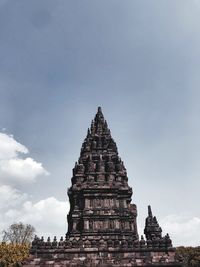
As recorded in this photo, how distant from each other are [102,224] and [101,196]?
355 centimetres

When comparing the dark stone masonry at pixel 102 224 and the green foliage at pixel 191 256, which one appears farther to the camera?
the green foliage at pixel 191 256

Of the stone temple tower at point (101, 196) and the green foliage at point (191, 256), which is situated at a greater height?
the stone temple tower at point (101, 196)

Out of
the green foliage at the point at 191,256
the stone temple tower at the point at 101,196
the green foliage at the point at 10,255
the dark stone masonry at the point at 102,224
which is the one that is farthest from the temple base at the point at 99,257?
the green foliage at the point at 191,256

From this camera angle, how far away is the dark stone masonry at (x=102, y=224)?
27.5 metres

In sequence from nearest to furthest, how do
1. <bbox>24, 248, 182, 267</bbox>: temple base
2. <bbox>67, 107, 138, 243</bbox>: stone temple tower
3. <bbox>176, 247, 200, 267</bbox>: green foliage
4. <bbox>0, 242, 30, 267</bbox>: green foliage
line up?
1. <bbox>24, 248, 182, 267</bbox>: temple base
2. <bbox>67, 107, 138, 243</bbox>: stone temple tower
3. <bbox>0, 242, 30, 267</bbox>: green foliage
4. <bbox>176, 247, 200, 267</bbox>: green foliage

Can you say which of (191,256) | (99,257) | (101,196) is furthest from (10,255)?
(191,256)

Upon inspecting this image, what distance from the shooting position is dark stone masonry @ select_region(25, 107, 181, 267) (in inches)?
1081

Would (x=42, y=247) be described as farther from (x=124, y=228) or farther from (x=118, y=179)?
(x=118, y=179)

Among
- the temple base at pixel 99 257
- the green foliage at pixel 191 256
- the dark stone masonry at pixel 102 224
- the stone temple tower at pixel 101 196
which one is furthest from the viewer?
the green foliage at pixel 191 256

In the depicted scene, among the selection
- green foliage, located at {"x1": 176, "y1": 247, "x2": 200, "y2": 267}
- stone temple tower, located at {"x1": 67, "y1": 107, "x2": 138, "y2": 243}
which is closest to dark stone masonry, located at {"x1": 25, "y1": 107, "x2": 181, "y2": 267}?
stone temple tower, located at {"x1": 67, "y1": 107, "x2": 138, "y2": 243}

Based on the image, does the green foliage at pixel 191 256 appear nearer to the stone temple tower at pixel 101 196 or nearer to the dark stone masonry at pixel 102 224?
the dark stone masonry at pixel 102 224

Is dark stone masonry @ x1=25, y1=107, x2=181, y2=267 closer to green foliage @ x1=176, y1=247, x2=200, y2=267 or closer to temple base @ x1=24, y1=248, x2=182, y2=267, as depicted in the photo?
temple base @ x1=24, y1=248, x2=182, y2=267

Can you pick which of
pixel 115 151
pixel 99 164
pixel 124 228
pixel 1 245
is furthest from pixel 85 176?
pixel 1 245

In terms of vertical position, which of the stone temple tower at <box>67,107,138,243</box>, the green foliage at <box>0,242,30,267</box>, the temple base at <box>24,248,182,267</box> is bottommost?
the temple base at <box>24,248,182,267</box>
